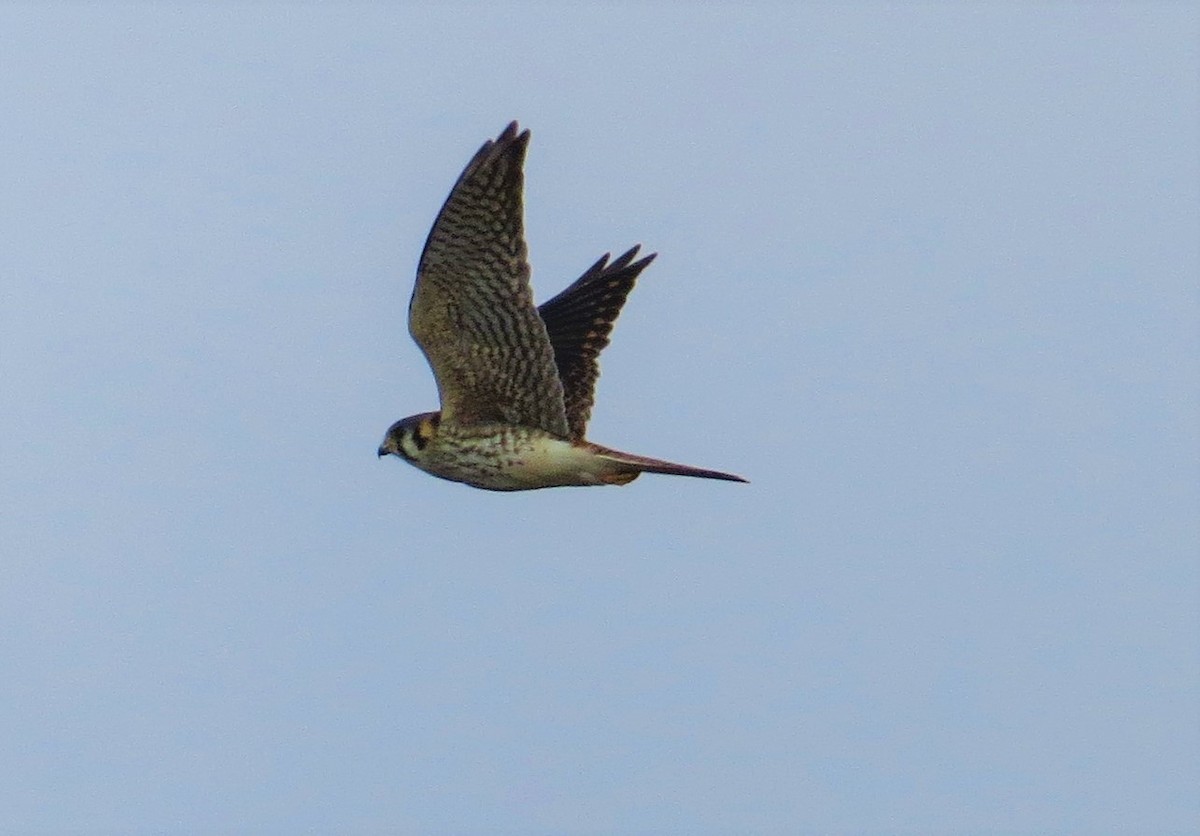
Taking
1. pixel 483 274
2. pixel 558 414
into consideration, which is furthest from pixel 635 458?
pixel 483 274

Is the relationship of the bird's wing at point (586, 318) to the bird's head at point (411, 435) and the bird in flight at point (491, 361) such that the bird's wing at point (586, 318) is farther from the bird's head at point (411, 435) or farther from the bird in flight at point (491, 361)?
the bird's head at point (411, 435)

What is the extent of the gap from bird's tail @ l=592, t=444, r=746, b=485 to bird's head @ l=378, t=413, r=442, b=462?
88 centimetres

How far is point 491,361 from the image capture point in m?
11.3

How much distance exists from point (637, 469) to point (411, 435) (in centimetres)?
125

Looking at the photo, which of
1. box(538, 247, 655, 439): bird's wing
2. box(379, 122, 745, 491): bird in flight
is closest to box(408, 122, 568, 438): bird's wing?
box(379, 122, 745, 491): bird in flight

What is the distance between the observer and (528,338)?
11.1m

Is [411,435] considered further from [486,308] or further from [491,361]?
[486,308]

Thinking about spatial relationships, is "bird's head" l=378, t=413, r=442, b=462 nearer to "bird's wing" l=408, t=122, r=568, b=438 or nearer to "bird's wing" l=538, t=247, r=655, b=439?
"bird's wing" l=408, t=122, r=568, b=438

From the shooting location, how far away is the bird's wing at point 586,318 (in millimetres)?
12625

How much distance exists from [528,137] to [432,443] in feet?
6.19

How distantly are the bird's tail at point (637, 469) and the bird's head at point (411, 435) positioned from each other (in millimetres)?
884

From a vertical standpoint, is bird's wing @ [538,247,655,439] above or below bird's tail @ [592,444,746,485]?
above

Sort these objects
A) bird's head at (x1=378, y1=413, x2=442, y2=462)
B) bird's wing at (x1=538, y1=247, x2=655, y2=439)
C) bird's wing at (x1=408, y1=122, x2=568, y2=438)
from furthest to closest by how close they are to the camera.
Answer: bird's wing at (x1=538, y1=247, x2=655, y2=439) → bird's head at (x1=378, y1=413, x2=442, y2=462) → bird's wing at (x1=408, y1=122, x2=568, y2=438)

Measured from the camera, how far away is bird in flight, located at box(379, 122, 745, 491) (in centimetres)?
1073
